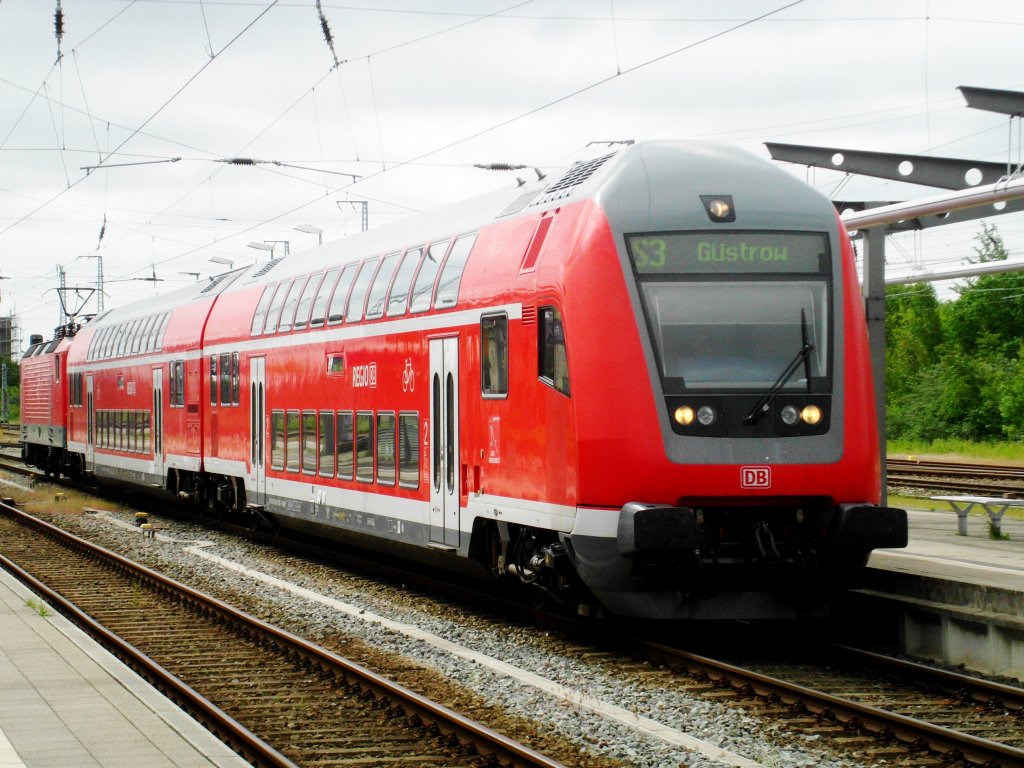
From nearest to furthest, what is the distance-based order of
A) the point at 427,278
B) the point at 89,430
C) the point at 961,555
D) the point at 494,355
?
the point at 494,355
the point at 427,278
the point at 961,555
the point at 89,430

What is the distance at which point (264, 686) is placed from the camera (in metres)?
9.88

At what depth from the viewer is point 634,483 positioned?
9.77m

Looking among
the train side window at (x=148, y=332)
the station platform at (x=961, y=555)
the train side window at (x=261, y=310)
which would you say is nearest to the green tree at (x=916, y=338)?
the train side window at (x=148, y=332)

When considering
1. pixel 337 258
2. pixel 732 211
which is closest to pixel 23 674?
pixel 732 211

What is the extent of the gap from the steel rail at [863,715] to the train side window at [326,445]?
22.2 ft

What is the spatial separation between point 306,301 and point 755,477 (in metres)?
8.72

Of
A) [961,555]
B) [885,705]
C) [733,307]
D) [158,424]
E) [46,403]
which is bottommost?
[885,705]

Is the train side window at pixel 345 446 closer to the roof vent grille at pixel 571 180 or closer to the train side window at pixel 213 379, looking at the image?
the roof vent grille at pixel 571 180

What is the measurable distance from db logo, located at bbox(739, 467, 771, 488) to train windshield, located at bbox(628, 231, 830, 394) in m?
0.59

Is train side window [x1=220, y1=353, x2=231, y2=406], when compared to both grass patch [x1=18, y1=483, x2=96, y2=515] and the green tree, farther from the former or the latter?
the green tree

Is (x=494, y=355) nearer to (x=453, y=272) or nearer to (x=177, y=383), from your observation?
(x=453, y=272)

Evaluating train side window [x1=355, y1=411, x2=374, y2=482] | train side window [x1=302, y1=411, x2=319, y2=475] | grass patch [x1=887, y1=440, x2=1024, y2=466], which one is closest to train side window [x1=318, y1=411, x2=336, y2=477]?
train side window [x1=302, y1=411, x2=319, y2=475]

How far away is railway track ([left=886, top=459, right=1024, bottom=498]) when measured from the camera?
2531cm

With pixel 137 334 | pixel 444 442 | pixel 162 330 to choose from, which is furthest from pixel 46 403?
pixel 444 442
